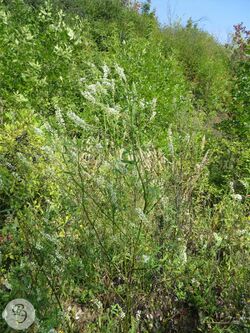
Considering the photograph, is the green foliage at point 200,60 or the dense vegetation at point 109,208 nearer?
the dense vegetation at point 109,208

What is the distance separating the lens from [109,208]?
2234 millimetres

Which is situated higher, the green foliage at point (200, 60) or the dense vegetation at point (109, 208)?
the green foliage at point (200, 60)

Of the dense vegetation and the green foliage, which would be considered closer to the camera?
the dense vegetation

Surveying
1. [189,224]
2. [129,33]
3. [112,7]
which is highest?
[112,7]

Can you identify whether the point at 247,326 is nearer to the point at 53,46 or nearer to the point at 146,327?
the point at 146,327

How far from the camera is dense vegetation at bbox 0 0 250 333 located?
2.13 metres

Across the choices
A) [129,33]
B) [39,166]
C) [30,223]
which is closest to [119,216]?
[30,223]

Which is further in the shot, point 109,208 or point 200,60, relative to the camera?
point 200,60

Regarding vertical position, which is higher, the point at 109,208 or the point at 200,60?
the point at 200,60

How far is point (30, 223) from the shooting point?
221cm

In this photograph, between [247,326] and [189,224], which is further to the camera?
[189,224]

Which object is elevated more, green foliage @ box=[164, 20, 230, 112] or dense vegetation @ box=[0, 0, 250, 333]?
green foliage @ box=[164, 20, 230, 112]

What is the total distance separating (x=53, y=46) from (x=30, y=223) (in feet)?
12.2

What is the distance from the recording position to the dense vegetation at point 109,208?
83.7 inches
